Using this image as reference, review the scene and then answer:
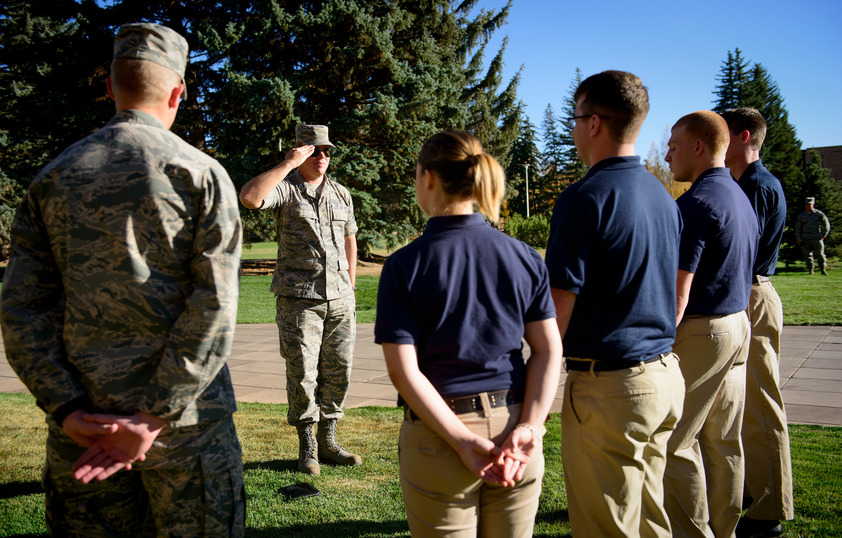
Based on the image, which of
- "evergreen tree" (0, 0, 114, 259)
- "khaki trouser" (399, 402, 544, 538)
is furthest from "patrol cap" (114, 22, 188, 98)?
"evergreen tree" (0, 0, 114, 259)

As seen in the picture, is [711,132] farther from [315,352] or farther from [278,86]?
[278,86]

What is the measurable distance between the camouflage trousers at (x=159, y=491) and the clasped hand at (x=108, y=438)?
8cm

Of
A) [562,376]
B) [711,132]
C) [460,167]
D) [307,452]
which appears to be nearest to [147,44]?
[460,167]

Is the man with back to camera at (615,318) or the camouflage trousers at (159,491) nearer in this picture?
the camouflage trousers at (159,491)

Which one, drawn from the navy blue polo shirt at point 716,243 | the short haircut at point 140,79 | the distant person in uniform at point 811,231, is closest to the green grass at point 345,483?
the navy blue polo shirt at point 716,243

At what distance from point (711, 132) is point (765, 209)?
0.90 metres

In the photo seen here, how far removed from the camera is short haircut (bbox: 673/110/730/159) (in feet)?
10.3

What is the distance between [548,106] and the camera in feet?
252

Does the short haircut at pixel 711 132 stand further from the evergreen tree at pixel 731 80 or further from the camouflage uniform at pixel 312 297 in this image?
the evergreen tree at pixel 731 80

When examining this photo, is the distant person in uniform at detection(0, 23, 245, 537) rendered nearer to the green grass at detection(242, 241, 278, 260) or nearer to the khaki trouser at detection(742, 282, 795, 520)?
the khaki trouser at detection(742, 282, 795, 520)

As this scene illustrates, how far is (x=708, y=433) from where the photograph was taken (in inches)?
125

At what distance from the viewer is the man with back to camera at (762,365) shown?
3498mm

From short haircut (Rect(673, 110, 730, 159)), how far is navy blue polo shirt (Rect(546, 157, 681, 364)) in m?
0.94

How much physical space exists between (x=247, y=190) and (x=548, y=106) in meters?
77.3
